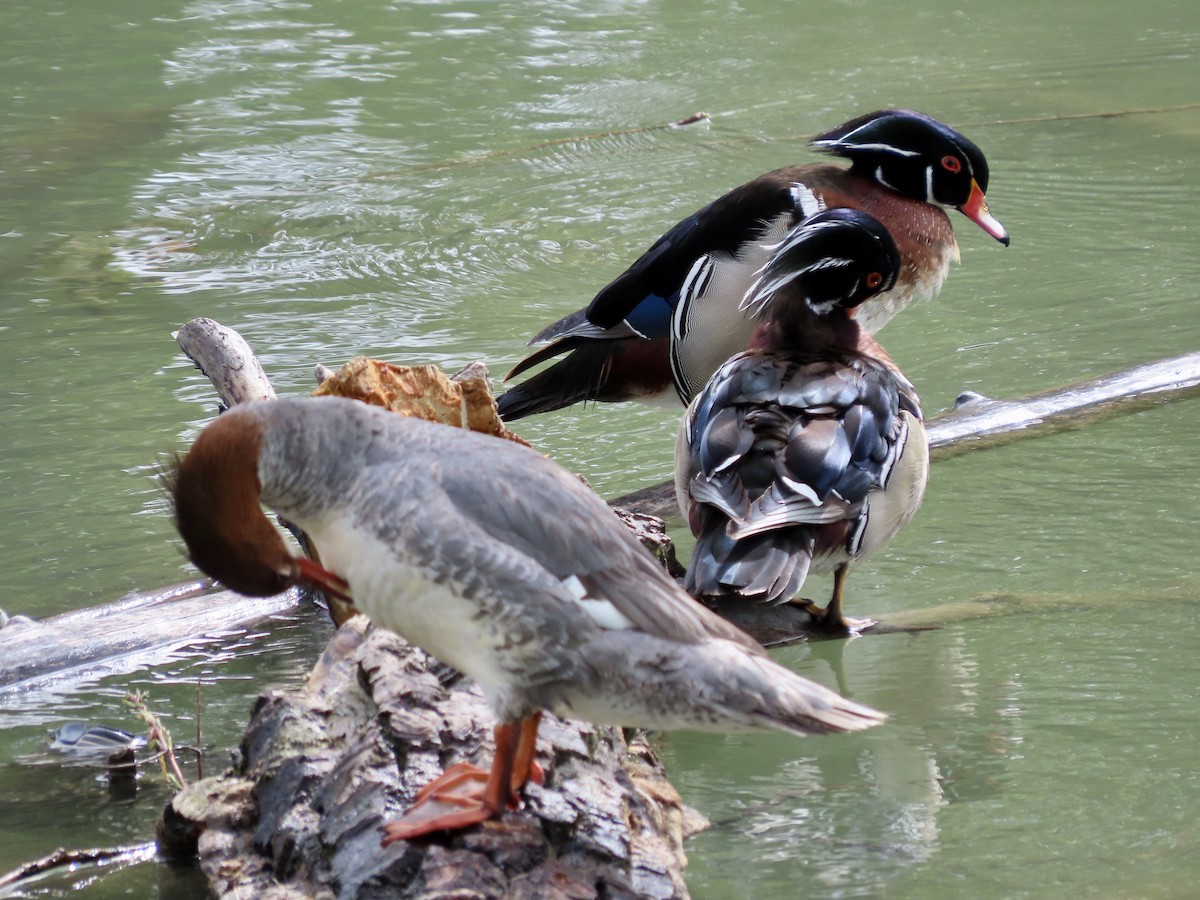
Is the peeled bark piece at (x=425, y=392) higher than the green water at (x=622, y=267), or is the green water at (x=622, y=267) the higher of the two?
the peeled bark piece at (x=425, y=392)

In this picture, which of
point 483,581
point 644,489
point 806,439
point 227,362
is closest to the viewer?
point 483,581

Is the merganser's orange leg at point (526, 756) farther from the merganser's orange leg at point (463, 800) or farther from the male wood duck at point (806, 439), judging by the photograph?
the male wood duck at point (806, 439)

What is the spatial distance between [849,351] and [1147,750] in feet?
4.13

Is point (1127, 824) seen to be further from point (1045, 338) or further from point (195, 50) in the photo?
point (195, 50)

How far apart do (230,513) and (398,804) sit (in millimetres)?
557

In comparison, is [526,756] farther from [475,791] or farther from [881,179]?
Result: [881,179]

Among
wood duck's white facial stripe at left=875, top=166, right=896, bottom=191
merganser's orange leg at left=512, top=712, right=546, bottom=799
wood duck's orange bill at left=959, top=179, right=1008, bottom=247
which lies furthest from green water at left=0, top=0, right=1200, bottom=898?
wood duck's white facial stripe at left=875, top=166, right=896, bottom=191

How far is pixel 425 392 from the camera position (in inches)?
147

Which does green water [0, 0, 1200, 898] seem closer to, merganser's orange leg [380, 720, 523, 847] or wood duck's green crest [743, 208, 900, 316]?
merganser's orange leg [380, 720, 523, 847]

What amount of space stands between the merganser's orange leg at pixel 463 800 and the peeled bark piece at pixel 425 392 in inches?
47.3

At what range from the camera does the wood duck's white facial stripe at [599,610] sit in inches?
99.6

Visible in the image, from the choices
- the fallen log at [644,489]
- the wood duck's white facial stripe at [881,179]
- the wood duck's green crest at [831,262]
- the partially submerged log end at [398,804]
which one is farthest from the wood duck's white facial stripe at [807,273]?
the partially submerged log end at [398,804]

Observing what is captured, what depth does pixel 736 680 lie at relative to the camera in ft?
8.25

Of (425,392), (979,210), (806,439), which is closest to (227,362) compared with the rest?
(425,392)
